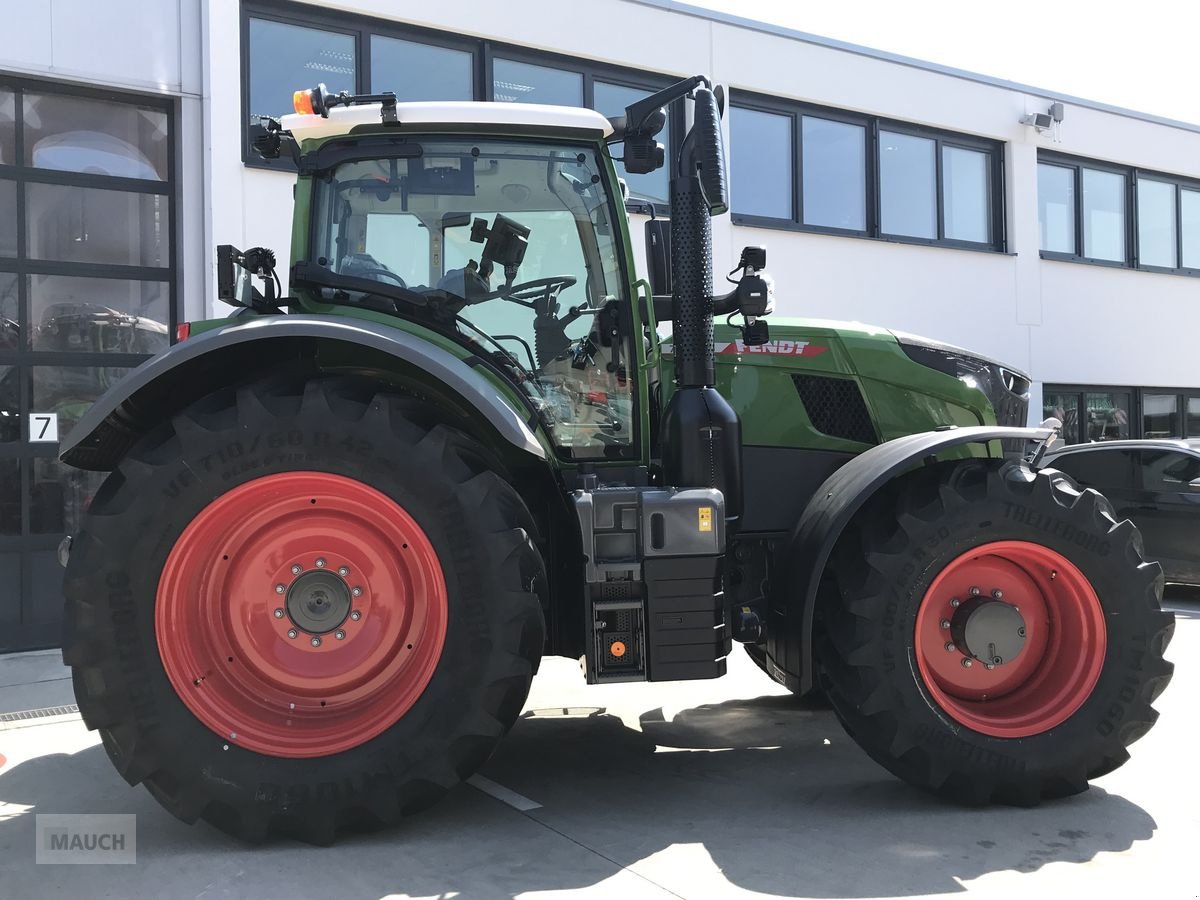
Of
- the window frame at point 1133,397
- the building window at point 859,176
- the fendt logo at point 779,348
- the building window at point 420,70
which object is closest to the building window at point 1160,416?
the window frame at point 1133,397

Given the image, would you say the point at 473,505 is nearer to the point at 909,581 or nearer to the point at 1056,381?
the point at 909,581

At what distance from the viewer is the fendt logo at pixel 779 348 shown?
4.55 meters

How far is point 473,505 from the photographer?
134 inches

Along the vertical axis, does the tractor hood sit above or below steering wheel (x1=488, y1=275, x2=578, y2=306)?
below

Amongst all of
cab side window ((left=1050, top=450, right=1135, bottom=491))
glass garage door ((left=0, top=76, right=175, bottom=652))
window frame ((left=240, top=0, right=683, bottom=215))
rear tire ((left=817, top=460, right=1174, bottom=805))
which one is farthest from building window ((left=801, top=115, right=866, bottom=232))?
rear tire ((left=817, top=460, right=1174, bottom=805))

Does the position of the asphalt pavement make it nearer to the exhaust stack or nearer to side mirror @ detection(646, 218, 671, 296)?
the exhaust stack

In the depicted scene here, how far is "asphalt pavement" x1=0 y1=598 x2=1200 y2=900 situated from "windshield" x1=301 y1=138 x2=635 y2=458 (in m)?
1.37

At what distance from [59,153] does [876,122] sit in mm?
8085

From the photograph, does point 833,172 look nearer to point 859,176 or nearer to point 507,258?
point 859,176

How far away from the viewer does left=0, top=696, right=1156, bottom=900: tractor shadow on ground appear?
10.1 feet

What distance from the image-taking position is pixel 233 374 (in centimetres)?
376

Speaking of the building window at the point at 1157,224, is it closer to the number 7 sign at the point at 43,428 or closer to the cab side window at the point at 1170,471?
the cab side window at the point at 1170,471

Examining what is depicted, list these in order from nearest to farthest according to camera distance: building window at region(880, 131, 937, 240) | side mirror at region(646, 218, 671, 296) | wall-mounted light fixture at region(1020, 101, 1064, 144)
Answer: side mirror at region(646, 218, 671, 296), building window at region(880, 131, 937, 240), wall-mounted light fixture at region(1020, 101, 1064, 144)

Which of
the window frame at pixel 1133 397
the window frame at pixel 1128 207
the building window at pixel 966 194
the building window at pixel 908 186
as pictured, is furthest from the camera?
the window frame at pixel 1128 207
